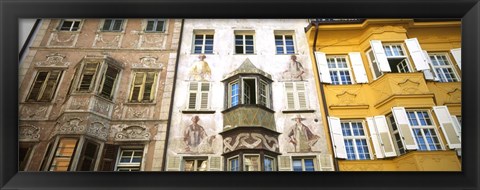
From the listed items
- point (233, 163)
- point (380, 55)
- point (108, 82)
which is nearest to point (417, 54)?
point (380, 55)

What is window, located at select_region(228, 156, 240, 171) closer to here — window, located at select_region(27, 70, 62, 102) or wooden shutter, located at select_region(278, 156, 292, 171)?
wooden shutter, located at select_region(278, 156, 292, 171)

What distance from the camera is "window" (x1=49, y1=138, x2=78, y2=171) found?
21.6ft

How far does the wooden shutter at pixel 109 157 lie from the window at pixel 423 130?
6.56 m

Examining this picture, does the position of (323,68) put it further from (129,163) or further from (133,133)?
(129,163)

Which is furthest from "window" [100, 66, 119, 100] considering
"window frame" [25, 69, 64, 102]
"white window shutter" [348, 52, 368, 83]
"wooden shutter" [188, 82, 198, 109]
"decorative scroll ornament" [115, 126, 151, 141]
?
"white window shutter" [348, 52, 368, 83]

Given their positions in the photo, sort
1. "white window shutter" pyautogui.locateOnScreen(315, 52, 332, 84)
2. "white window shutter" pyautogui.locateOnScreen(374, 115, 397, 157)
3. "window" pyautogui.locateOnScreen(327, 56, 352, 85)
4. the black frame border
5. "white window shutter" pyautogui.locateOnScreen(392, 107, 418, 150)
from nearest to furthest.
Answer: the black frame border, "white window shutter" pyautogui.locateOnScreen(392, 107, 418, 150), "white window shutter" pyautogui.locateOnScreen(374, 115, 397, 157), "white window shutter" pyautogui.locateOnScreen(315, 52, 332, 84), "window" pyautogui.locateOnScreen(327, 56, 352, 85)

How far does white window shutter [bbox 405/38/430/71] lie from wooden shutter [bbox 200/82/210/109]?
5087 millimetres

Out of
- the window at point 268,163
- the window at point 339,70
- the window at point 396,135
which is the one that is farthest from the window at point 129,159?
the window at point 396,135

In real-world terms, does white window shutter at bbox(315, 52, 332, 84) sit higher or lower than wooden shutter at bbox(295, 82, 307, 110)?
higher

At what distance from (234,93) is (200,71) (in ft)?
3.76

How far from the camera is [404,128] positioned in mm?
7336

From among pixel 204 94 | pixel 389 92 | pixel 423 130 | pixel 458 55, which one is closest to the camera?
pixel 458 55

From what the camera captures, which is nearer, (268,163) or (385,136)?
(268,163)

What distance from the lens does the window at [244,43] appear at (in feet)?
30.1
